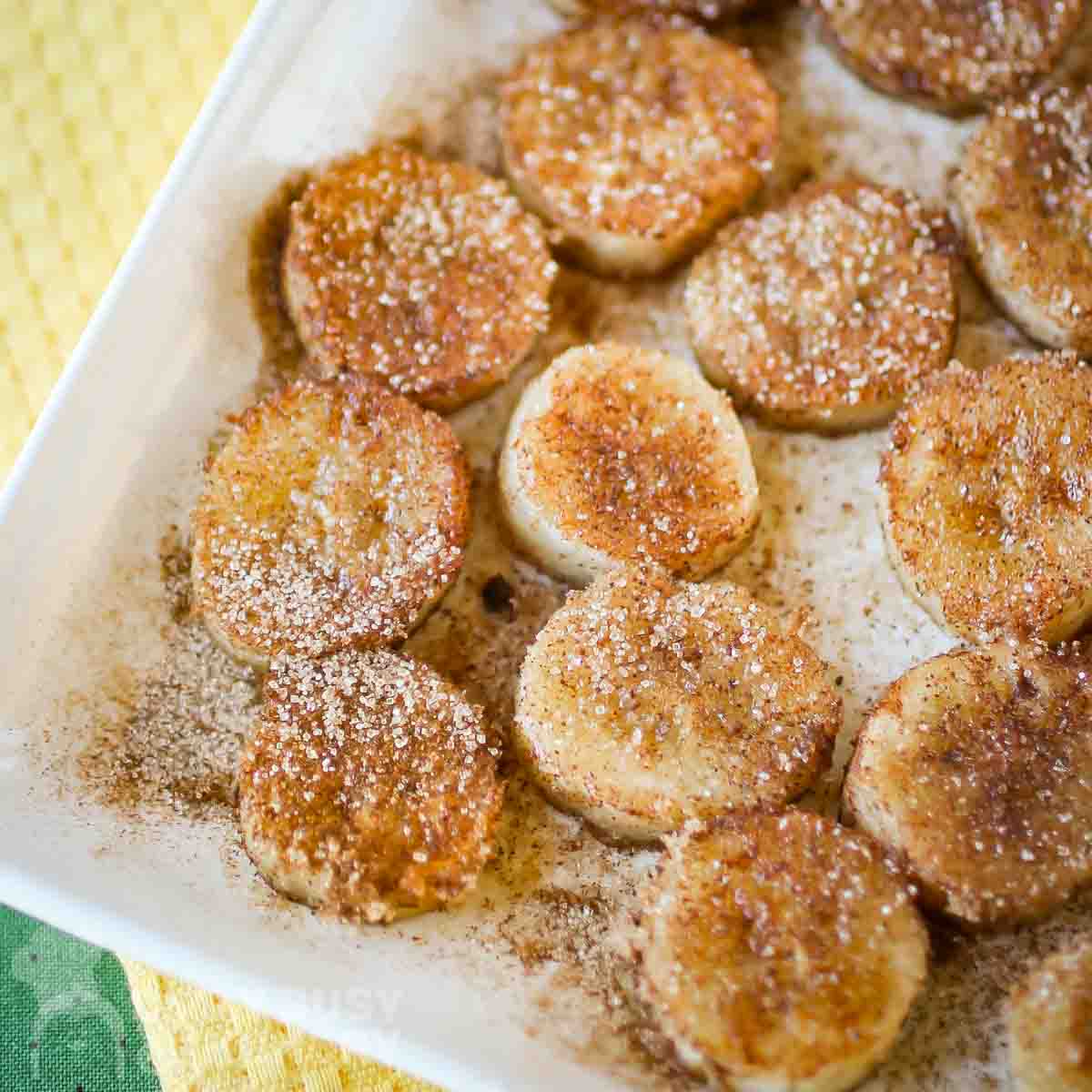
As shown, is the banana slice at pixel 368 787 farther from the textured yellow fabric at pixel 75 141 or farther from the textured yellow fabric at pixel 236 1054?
the textured yellow fabric at pixel 75 141

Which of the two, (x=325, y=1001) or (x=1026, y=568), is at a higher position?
(x=1026, y=568)

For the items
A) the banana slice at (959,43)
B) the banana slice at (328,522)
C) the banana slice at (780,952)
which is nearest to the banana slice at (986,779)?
the banana slice at (780,952)

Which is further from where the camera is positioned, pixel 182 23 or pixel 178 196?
pixel 182 23

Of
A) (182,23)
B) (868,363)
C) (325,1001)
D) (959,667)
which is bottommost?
(325,1001)

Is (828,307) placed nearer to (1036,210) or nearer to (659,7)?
(1036,210)

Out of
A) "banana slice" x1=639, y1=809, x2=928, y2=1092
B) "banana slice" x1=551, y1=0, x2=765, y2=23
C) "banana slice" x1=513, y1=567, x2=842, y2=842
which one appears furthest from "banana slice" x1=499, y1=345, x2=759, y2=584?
"banana slice" x1=551, y1=0, x2=765, y2=23

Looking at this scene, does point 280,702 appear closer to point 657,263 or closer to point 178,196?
point 178,196

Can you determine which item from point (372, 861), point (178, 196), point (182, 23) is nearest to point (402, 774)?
point (372, 861)
